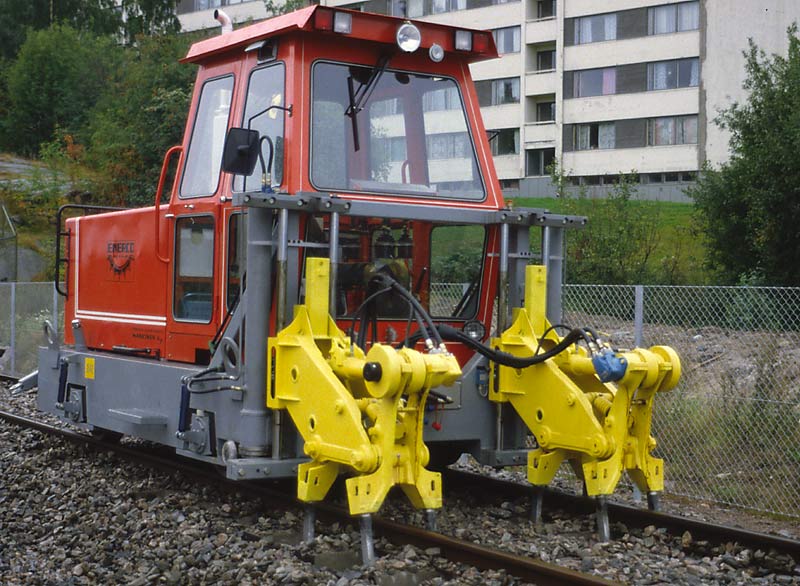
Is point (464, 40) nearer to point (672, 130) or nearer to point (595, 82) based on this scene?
point (672, 130)

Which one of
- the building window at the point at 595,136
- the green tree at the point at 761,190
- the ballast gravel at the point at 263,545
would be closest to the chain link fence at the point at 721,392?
the ballast gravel at the point at 263,545

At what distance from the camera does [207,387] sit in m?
7.05

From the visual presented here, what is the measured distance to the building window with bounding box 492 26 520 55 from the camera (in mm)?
45219

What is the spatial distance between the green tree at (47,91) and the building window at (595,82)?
19685 mm

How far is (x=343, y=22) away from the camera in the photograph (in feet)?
23.3

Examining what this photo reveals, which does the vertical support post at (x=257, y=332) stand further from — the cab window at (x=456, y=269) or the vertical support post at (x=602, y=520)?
the vertical support post at (x=602, y=520)

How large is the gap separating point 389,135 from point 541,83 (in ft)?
127

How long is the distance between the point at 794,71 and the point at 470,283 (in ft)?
51.4

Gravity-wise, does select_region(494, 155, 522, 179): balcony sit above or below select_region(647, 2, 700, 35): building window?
below

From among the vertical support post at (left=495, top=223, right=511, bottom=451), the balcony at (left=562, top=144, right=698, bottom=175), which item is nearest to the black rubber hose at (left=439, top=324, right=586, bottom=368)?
the vertical support post at (left=495, top=223, right=511, bottom=451)

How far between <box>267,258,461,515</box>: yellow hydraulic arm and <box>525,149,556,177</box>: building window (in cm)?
3977

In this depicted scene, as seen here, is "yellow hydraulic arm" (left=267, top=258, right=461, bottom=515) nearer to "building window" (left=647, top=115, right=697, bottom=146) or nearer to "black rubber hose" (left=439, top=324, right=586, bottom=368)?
"black rubber hose" (left=439, top=324, right=586, bottom=368)

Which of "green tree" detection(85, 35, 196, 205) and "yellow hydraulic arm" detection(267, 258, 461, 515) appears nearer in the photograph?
"yellow hydraulic arm" detection(267, 258, 461, 515)

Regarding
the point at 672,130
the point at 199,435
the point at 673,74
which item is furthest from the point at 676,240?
the point at 199,435
